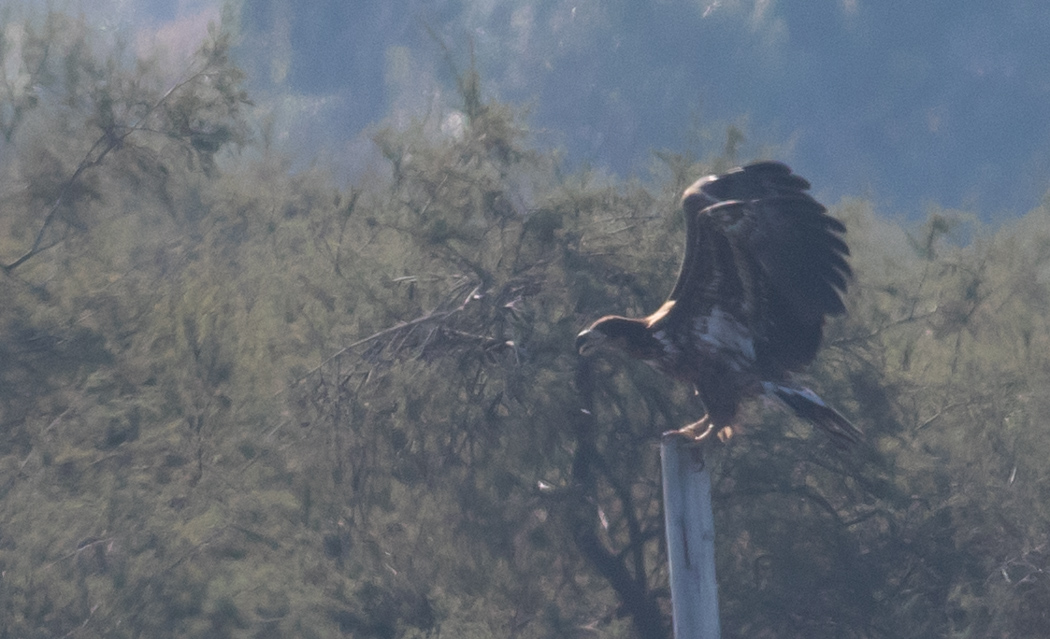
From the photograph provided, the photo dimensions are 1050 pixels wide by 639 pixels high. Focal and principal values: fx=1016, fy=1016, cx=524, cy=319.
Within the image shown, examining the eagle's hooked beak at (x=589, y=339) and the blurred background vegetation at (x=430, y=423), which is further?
the blurred background vegetation at (x=430, y=423)

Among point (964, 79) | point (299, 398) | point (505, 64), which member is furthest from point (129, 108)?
point (964, 79)

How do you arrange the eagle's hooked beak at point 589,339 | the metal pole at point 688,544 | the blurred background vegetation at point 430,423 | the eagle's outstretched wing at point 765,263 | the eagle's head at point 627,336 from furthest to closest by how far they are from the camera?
the blurred background vegetation at point 430,423 → the eagle's hooked beak at point 589,339 → the eagle's head at point 627,336 → the metal pole at point 688,544 → the eagle's outstretched wing at point 765,263

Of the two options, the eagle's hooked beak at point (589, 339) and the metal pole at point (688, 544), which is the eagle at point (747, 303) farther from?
the metal pole at point (688, 544)

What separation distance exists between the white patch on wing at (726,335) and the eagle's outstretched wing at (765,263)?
0.02m

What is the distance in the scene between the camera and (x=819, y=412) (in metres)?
3.96

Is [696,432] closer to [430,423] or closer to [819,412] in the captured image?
[819,412]

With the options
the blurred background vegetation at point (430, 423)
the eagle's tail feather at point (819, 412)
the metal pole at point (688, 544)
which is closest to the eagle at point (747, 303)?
the eagle's tail feather at point (819, 412)

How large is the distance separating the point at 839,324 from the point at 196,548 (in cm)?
425

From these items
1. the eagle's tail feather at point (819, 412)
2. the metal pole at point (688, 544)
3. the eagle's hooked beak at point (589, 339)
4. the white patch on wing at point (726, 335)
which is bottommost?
the metal pole at point (688, 544)

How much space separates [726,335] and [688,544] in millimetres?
848

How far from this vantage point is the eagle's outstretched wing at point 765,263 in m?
3.87

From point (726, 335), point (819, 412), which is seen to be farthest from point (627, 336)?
point (819, 412)

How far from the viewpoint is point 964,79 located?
4875cm

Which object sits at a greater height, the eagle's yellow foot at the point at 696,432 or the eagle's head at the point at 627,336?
the eagle's head at the point at 627,336
